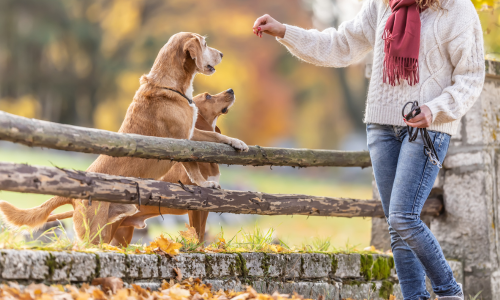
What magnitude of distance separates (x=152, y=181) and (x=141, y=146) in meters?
0.24

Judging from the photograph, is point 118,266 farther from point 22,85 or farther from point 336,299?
point 22,85

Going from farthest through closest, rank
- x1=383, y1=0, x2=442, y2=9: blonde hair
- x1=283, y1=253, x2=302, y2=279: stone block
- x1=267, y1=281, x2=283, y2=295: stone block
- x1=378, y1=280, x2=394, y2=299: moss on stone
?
x1=378, y1=280, x2=394, y2=299: moss on stone < x1=283, y1=253, x2=302, y2=279: stone block < x1=267, y1=281, x2=283, y2=295: stone block < x1=383, y1=0, x2=442, y2=9: blonde hair

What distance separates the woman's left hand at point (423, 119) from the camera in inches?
103

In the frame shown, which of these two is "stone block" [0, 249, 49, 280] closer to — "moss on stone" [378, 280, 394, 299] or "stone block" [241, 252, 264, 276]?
"stone block" [241, 252, 264, 276]

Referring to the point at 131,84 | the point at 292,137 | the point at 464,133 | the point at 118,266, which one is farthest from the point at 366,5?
the point at 292,137

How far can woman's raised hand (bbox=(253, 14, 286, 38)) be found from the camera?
3.29 meters

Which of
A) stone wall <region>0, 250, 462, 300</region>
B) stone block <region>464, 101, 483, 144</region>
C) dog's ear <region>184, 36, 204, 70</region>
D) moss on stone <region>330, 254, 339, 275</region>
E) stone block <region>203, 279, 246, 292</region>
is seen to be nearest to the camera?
stone wall <region>0, 250, 462, 300</region>

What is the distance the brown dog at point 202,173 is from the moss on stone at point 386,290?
1.52m

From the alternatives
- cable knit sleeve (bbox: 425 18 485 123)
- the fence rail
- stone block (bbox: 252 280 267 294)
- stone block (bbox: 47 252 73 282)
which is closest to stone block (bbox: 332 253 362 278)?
stone block (bbox: 252 280 267 294)

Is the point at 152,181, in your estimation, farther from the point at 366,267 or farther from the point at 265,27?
the point at 366,267

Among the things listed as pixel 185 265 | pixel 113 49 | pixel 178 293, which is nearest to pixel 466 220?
pixel 185 265

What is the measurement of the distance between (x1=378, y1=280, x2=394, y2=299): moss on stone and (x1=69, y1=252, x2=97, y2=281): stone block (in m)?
2.40

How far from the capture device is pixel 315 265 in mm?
3584

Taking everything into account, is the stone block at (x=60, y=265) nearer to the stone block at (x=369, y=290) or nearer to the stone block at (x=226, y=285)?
the stone block at (x=226, y=285)
